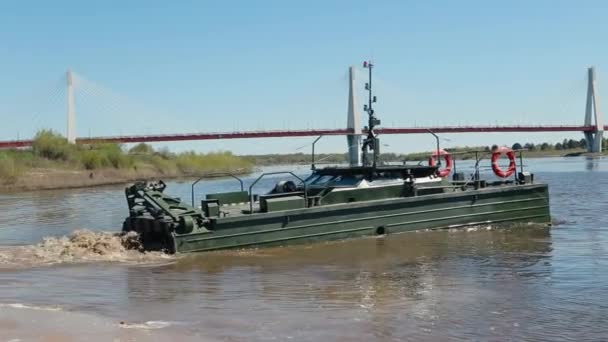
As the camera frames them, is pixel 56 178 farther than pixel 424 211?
Yes

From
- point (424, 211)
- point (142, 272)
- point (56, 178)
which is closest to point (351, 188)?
point (424, 211)

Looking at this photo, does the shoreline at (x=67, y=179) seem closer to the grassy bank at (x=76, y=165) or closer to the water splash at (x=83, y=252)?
the grassy bank at (x=76, y=165)

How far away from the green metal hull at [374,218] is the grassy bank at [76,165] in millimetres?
39068

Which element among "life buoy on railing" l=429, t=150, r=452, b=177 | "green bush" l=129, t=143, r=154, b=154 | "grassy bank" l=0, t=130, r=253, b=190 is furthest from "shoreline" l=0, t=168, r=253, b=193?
"life buoy on railing" l=429, t=150, r=452, b=177

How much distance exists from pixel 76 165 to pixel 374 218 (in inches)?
1968

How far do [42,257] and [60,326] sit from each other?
529 centimetres

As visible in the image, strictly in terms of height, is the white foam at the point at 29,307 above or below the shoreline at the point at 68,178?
below

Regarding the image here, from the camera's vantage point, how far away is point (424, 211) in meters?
14.9

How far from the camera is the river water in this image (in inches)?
280

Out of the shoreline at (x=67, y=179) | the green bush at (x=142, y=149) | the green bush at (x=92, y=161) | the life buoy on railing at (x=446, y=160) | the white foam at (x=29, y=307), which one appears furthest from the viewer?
the green bush at (x=142, y=149)

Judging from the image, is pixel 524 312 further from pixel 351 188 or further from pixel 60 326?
pixel 351 188

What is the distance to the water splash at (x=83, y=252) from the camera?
11.8 meters

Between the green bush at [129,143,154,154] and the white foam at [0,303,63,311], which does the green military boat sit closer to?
the white foam at [0,303,63,311]

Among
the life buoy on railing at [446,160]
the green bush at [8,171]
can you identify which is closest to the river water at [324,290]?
the life buoy on railing at [446,160]
